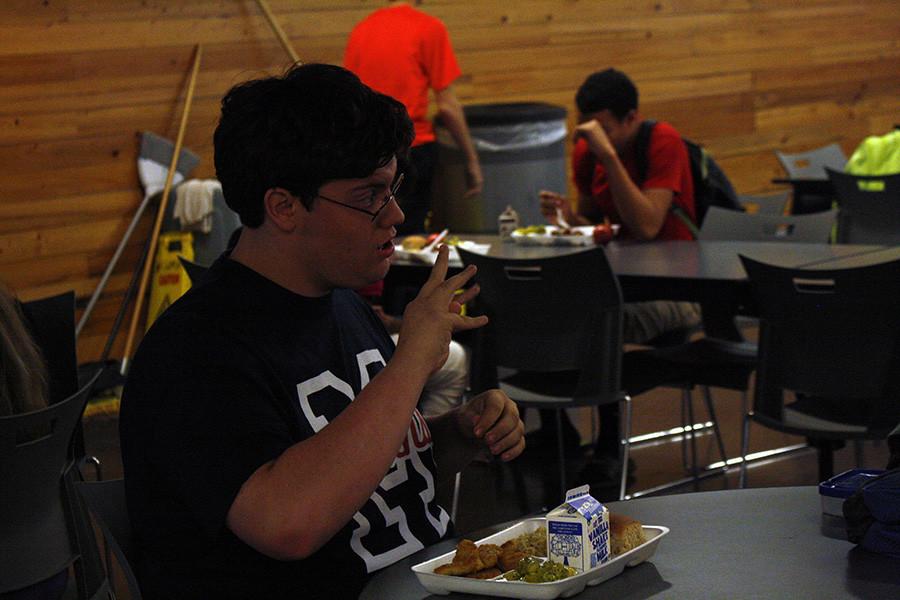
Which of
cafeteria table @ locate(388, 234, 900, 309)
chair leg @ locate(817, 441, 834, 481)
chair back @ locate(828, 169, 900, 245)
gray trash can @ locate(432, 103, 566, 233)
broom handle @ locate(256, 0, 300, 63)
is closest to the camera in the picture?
chair leg @ locate(817, 441, 834, 481)

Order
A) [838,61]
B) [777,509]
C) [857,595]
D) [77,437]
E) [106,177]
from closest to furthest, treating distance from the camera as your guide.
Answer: [857,595]
[777,509]
[77,437]
[106,177]
[838,61]

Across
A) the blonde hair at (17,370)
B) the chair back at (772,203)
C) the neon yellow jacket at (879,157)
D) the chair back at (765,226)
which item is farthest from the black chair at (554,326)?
the neon yellow jacket at (879,157)

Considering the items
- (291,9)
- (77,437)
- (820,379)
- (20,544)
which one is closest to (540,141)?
(291,9)

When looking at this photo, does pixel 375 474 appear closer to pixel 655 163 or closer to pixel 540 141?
pixel 655 163

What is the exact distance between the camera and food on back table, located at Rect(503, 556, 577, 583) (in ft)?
4.38

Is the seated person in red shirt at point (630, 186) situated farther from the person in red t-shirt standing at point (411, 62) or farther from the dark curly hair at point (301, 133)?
the dark curly hair at point (301, 133)

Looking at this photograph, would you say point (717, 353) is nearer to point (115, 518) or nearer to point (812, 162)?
point (115, 518)

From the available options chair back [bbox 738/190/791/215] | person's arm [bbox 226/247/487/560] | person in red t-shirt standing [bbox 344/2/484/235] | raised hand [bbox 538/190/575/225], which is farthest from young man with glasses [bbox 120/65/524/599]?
person in red t-shirt standing [bbox 344/2/484/235]

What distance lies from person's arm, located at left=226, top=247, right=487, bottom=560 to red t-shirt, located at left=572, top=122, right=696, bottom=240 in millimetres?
3045

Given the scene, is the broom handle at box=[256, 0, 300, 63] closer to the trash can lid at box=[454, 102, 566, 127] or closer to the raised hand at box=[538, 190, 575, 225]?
the trash can lid at box=[454, 102, 566, 127]

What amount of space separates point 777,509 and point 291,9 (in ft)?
17.5

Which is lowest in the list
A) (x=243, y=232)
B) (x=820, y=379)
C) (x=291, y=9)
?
(x=820, y=379)

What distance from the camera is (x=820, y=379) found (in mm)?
3211

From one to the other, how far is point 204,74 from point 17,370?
402 centimetres
